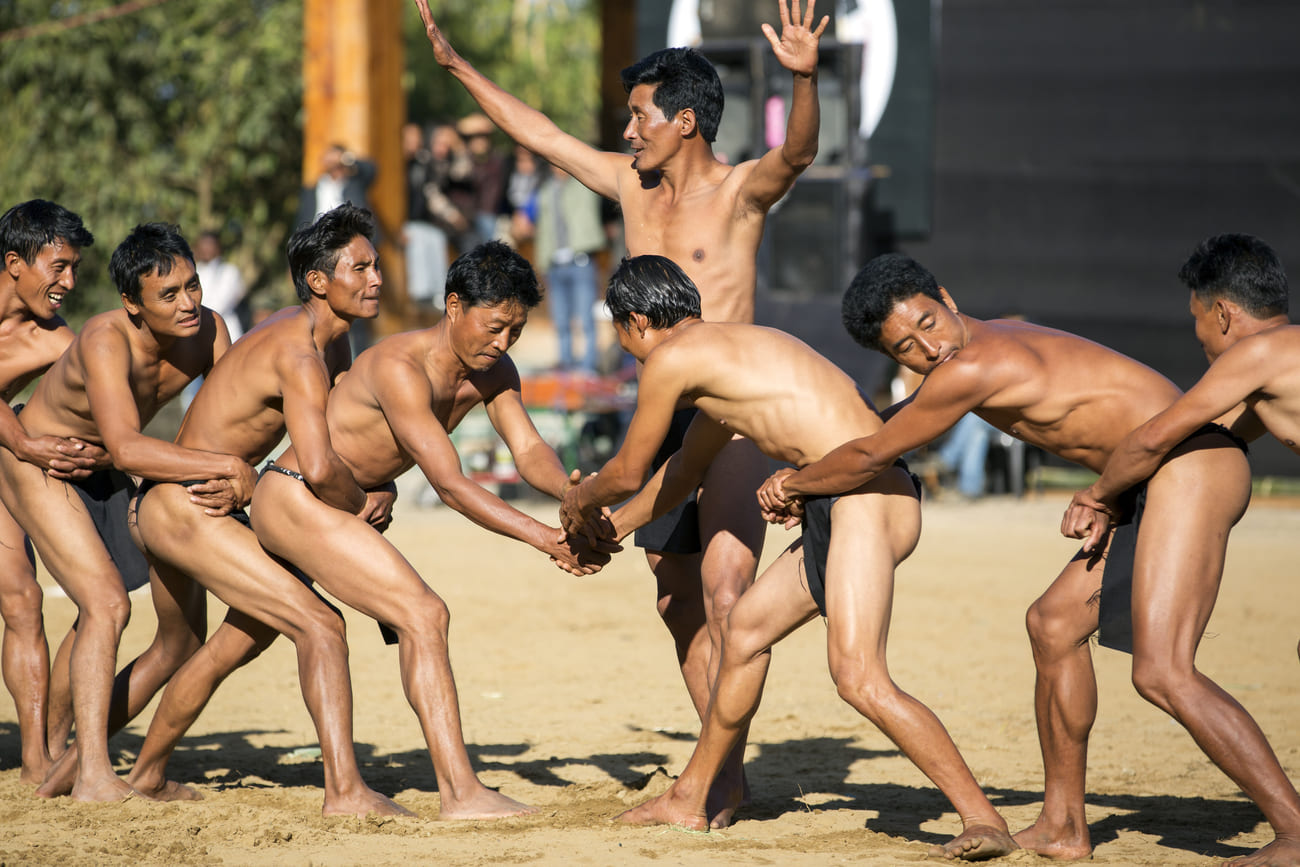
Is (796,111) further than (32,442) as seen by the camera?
No

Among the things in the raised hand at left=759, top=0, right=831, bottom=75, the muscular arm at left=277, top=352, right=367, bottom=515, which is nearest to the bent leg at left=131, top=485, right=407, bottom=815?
the muscular arm at left=277, top=352, right=367, bottom=515

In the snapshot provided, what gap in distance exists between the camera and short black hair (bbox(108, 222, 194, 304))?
14.8 ft

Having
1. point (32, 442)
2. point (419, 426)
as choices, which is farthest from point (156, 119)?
point (419, 426)

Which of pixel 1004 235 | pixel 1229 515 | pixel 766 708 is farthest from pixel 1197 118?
pixel 1229 515

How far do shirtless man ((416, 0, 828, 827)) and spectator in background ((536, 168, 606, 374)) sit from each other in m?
7.44

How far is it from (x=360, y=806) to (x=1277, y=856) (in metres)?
2.58

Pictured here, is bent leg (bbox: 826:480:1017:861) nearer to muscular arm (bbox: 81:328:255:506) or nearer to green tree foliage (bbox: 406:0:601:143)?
muscular arm (bbox: 81:328:255:506)

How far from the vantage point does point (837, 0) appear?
477 inches

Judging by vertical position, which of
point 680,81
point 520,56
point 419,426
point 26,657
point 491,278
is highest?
point 520,56

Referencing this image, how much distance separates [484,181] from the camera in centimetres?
1301

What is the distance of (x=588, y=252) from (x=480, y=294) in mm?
8193

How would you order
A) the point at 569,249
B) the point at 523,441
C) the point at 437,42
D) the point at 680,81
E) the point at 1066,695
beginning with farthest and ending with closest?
the point at 569,249 < the point at 437,42 < the point at 523,441 < the point at 680,81 < the point at 1066,695

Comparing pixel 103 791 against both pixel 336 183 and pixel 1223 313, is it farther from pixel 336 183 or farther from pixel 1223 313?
pixel 336 183

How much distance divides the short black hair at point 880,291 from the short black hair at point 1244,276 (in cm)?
75
